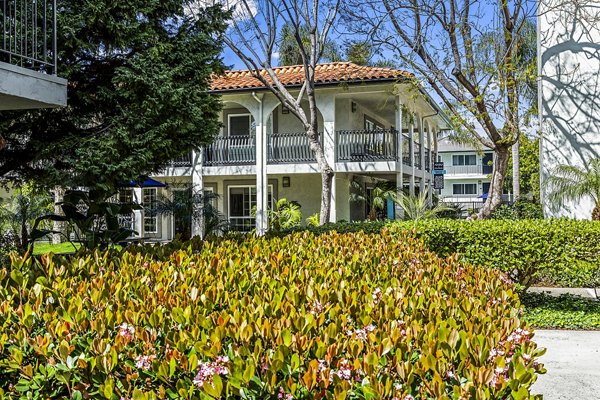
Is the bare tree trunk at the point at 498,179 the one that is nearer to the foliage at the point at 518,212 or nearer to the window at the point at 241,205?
the foliage at the point at 518,212

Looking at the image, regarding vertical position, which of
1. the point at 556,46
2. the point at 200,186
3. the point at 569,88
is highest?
the point at 556,46

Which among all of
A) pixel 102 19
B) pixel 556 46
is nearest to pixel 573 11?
pixel 556 46

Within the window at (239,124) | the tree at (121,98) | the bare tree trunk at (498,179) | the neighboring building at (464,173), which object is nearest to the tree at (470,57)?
the bare tree trunk at (498,179)

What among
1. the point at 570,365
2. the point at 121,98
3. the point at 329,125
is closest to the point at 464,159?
the point at 329,125

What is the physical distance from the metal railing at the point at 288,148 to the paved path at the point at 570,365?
13.2 meters

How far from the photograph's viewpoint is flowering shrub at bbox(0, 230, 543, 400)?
207 centimetres

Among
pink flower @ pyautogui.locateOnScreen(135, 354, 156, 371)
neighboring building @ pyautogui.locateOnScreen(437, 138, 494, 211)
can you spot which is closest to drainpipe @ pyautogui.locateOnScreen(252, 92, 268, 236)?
pink flower @ pyautogui.locateOnScreen(135, 354, 156, 371)

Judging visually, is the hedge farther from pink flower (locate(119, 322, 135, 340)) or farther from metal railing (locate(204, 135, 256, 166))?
metal railing (locate(204, 135, 256, 166))

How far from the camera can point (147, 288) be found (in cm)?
350

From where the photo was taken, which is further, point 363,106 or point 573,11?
point 363,106

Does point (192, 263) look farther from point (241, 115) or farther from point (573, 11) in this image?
point (241, 115)

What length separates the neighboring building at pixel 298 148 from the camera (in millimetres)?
20203

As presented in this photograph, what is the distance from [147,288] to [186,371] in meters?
1.40

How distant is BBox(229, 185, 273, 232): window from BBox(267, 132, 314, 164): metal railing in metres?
2.99
